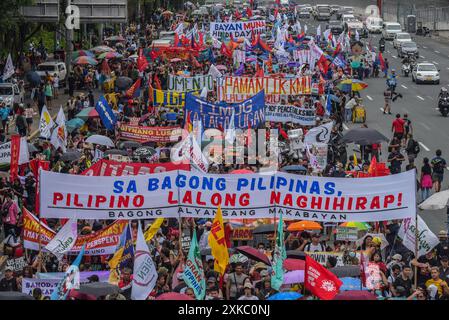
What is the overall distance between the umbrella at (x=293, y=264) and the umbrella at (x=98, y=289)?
2404 mm

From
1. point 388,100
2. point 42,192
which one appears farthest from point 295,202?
point 388,100

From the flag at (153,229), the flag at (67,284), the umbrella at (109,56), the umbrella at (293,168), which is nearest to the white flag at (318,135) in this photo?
the umbrella at (293,168)

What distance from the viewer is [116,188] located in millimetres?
18188

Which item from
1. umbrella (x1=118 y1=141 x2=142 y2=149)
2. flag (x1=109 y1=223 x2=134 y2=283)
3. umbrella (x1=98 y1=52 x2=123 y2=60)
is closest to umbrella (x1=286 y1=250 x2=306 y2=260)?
flag (x1=109 y1=223 x2=134 y2=283)

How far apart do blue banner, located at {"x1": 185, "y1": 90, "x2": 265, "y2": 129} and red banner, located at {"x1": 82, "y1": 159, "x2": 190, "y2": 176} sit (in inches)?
274

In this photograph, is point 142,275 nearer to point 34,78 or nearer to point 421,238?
point 421,238

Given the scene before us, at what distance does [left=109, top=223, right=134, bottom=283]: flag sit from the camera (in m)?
17.7

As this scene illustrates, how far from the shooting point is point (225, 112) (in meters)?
28.8

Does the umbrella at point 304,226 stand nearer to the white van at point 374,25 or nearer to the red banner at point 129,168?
the red banner at point 129,168

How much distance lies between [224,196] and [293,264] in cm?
150

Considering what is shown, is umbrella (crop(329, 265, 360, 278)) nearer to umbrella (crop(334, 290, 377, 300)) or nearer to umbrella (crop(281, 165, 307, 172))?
umbrella (crop(334, 290, 377, 300))

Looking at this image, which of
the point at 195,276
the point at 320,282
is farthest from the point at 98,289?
the point at 320,282

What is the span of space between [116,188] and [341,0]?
332ft
